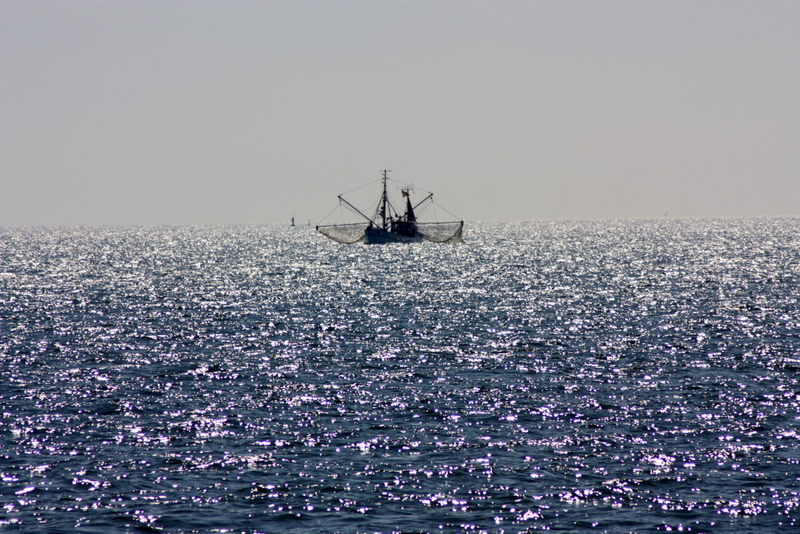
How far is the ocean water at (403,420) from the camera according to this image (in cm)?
2941

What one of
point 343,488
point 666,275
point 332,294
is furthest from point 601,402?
point 666,275

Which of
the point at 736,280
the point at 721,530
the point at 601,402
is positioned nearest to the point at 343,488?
the point at 721,530

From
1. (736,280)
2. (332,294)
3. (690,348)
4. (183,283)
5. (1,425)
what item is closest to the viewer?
(1,425)

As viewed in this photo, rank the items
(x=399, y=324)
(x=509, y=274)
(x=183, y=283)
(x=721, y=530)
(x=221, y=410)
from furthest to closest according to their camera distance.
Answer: (x=509, y=274) → (x=183, y=283) → (x=399, y=324) → (x=221, y=410) → (x=721, y=530)

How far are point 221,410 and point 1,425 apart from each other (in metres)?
11.4

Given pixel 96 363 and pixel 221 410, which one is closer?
pixel 221 410

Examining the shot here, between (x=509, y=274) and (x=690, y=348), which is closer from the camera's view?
(x=690, y=348)

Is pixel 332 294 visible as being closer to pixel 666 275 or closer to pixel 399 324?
pixel 399 324

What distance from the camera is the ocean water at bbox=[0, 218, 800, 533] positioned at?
2941 centimetres

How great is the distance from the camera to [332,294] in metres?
118

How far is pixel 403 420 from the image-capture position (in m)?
42.0

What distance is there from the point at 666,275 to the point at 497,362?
94659mm

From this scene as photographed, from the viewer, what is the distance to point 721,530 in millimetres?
27484

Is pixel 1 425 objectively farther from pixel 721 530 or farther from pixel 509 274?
pixel 509 274
